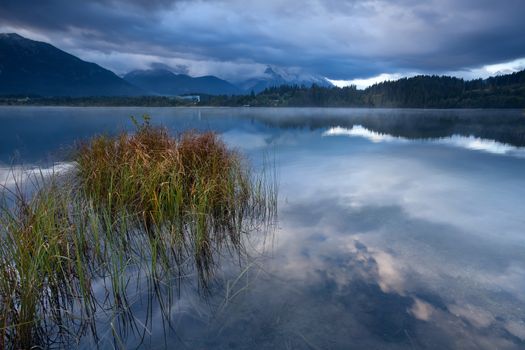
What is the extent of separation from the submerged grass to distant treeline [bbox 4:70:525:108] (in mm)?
147123

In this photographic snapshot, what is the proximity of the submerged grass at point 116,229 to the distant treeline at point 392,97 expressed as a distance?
483ft

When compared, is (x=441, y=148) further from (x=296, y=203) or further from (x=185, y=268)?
(x=185, y=268)

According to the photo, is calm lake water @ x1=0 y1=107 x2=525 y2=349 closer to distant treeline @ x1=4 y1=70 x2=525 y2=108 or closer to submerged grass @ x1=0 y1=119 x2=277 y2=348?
submerged grass @ x1=0 y1=119 x2=277 y2=348

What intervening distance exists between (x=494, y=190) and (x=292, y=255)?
9.56 m

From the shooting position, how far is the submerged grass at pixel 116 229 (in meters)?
3.46

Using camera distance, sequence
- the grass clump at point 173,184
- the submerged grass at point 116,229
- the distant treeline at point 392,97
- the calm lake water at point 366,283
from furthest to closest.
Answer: the distant treeline at point 392,97, the grass clump at point 173,184, the calm lake water at point 366,283, the submerged grass at point 116,229

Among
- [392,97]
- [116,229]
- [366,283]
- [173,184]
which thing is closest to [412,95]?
[392,97]

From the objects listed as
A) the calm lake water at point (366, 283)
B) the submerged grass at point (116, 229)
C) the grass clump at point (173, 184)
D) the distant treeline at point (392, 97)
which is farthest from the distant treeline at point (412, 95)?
the submerged grass at point (116, 229)

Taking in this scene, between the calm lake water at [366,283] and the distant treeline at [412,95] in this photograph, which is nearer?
the calm lake water at [366,283]

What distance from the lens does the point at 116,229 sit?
620cm

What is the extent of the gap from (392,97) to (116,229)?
18070 centimetres

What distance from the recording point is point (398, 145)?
24.1 metres

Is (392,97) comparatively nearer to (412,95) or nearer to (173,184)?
(412,95)

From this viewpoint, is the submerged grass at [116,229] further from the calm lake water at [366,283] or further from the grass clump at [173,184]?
the calm lake water at [366,283]
